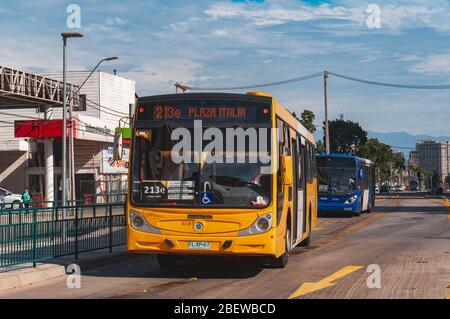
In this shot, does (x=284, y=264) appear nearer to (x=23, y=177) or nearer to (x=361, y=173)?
(x=361, y=173)

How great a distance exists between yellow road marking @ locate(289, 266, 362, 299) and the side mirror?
6.46 ft

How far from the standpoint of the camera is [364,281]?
11.9m

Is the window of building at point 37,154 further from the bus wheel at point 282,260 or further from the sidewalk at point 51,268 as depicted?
the bus wheel at point 282,260

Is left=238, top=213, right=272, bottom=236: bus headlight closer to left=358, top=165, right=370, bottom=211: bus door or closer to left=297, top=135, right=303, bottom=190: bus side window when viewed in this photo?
left=297, top=135, right=303, bottom=190: bus side window

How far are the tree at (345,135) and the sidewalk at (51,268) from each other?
330ft

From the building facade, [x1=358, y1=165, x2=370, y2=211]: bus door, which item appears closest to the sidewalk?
[x1=358, y1=165, x2=370, y2=211]: bus door

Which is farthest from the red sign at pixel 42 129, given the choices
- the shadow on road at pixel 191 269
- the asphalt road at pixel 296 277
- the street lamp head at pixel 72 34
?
the shadow on road at pixel 191 269

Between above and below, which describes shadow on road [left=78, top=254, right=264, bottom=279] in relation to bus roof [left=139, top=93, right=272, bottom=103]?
below

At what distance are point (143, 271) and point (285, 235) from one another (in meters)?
2.99

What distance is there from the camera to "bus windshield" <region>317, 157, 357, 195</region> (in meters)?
33.5

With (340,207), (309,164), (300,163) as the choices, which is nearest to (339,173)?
(340,207)

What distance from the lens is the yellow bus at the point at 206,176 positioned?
12484mm
